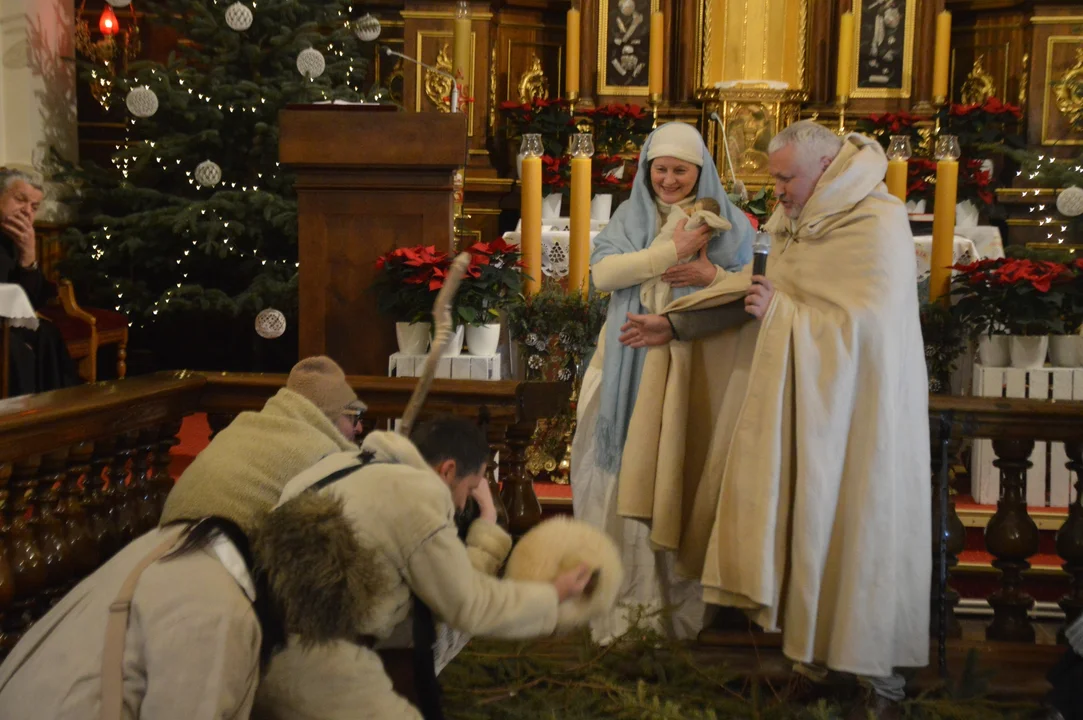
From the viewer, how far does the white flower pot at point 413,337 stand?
4344mm

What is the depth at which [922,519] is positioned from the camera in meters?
3.02

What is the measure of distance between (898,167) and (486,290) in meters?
1.91

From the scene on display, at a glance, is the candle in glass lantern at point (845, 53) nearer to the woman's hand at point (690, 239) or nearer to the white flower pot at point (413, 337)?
the white flower pot at point (413, 337)

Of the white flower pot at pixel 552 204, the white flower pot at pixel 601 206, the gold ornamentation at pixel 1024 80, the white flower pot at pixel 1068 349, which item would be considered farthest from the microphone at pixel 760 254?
the gold ornamentation at pixel 1024 80

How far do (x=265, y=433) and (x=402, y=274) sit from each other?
190cm

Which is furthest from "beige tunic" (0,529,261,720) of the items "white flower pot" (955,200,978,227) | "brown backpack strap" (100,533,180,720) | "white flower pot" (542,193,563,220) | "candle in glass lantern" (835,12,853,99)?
"candle in glass lantern" (835,12,853,99)

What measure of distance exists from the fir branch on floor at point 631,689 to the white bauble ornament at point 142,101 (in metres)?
5.31

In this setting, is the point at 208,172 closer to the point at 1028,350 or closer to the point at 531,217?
the point at 531,217

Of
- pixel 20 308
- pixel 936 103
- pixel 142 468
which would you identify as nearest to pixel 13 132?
pixel 20 308

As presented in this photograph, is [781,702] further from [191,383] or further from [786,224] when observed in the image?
[191,383]

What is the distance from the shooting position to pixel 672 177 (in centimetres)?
370

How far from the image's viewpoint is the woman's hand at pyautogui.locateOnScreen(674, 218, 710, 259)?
11.7ft

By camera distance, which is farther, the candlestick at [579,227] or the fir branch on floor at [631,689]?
the candlestick at [579,227]

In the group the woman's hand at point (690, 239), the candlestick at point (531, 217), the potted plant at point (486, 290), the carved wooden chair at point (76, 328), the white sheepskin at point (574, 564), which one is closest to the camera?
the white sheepskin at point (574, 564)
